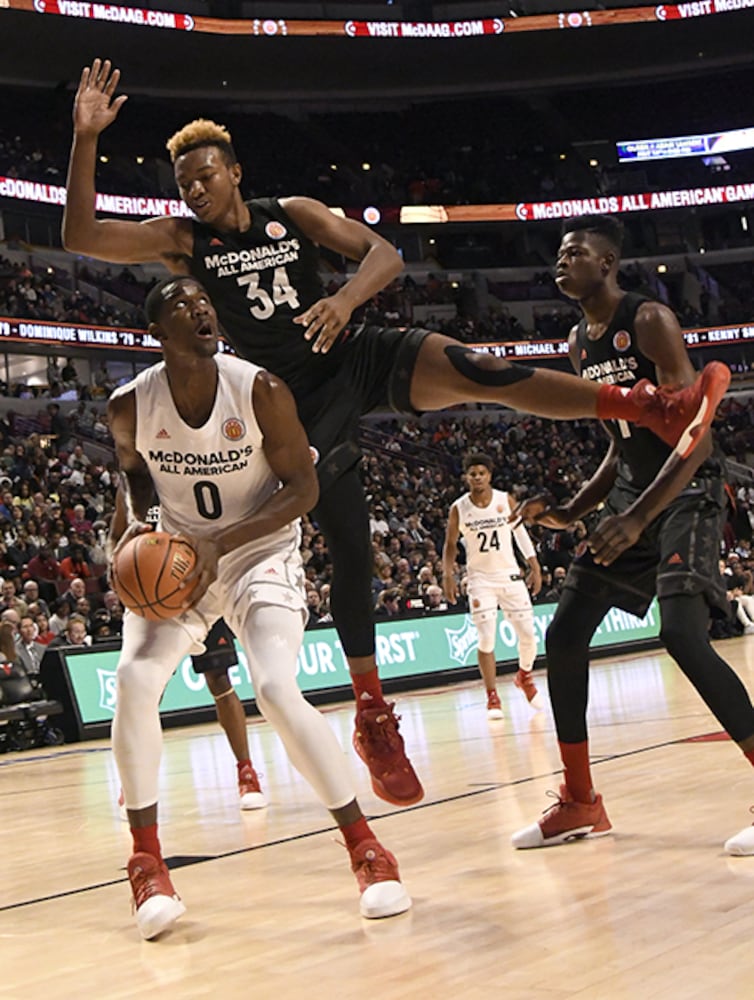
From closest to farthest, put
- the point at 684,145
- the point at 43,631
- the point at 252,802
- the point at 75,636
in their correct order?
the point at 252,802, the point at 75,636, the point at 43,631, the point at 684,145

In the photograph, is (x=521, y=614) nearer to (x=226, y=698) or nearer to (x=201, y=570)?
(x=226, y=698)

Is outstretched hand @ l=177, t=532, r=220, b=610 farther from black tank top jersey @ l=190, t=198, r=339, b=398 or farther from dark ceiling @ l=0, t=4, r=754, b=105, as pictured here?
dark ceiling @ l=0, t=4, r=754, b=105

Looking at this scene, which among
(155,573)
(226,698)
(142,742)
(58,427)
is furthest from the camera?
(58,427)

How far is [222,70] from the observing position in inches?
1323

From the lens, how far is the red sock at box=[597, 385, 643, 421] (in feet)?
14.0

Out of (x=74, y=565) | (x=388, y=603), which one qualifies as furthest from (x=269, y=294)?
(x=74, y=565)

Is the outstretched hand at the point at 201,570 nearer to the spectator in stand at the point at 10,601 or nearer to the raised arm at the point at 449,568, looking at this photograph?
the raised arm at the point at 449,568

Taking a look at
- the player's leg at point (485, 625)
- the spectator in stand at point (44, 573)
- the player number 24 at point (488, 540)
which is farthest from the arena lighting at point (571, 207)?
the player's leg at point (485, 625)

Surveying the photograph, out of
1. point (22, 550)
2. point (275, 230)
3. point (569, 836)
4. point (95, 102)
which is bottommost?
point (569, 836)

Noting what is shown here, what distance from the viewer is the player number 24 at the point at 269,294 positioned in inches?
183

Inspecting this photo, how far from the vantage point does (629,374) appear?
470cm

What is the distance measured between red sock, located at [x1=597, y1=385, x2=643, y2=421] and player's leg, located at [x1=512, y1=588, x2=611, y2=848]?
828 millimetres

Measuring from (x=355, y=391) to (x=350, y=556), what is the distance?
0.64 metres

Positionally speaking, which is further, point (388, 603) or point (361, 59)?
point (361, 59)
